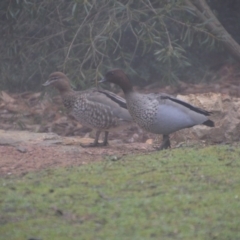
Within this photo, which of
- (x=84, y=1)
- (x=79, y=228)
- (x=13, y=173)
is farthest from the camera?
(x=84, y=1)

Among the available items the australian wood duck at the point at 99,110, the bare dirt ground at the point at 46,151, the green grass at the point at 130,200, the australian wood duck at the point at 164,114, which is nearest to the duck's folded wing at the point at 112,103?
the australian wood duck at the point at 99,110

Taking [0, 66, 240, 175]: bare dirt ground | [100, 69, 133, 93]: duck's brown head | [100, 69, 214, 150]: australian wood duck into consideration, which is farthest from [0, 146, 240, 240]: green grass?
[100, 69, 133, 93]: duck's brown head

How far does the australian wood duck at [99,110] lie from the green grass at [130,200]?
1.82 m

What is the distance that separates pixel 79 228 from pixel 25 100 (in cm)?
823

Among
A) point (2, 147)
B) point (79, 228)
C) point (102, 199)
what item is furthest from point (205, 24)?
point (79, 228)

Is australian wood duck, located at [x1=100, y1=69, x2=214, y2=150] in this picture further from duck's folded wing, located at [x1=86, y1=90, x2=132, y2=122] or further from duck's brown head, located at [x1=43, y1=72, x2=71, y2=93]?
duck's brown head, located at [x1=43, y1=72, x2=71, y2=93]

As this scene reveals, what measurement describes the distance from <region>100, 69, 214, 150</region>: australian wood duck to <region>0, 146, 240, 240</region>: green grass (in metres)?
0.99

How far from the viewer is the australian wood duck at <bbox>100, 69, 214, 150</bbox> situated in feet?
30.3

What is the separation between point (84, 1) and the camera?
35.5 ft

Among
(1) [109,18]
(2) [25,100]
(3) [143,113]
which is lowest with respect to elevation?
(2) [25,100]

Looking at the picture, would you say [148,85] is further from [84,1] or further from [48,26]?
[84,1]

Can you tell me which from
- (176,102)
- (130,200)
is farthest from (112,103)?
(130,200)

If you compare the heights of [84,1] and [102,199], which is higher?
[84,1]

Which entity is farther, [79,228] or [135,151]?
[135,151]
